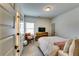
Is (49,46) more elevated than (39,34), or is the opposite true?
(39,34)

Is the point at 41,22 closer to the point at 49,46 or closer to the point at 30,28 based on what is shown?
the point at 30,28

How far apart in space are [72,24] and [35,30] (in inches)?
182

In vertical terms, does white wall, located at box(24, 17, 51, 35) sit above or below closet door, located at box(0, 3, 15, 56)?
above

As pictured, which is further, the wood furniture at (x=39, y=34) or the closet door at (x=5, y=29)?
the wood furniture at (x=39, y=34)

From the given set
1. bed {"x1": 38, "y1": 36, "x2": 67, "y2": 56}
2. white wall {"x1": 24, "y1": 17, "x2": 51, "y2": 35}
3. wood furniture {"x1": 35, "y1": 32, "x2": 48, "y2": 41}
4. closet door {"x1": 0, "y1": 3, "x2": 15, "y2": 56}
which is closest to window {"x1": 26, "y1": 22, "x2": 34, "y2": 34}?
white wall {"x1": 24, "y1": 17, "x2": 51, "y2": 35}

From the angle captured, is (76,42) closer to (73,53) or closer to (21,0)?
(73,53)

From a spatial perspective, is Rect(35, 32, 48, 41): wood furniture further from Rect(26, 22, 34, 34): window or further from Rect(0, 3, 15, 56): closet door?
Rect(0, 3, 15, 56): closet door

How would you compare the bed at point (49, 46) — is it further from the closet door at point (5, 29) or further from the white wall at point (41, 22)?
the white wall at point (41, 22)

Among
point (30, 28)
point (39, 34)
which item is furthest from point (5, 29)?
point (39, 34)

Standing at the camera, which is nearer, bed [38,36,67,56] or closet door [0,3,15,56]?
closet door [0,3,15,56]

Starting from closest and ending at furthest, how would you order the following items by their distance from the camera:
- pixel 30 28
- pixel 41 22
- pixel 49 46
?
pixel 49 46
pixel 30 28
pixel 41 22

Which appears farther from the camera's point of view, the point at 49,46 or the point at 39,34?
the point at 39,34

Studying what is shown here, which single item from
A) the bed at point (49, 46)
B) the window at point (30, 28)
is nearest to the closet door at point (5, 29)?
the bed at point (49, 46)

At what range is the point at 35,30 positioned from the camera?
978cm
